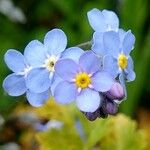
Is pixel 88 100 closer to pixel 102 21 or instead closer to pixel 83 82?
pixel 83 82

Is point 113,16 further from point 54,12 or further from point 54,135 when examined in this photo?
point 54,12

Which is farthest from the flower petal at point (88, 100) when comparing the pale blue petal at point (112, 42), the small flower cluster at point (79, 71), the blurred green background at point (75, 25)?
the blurred green background at point (75, 25)

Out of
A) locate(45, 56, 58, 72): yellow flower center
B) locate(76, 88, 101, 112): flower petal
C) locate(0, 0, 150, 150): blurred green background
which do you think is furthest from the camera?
locate(0, 0, 150, 150): blurred green background

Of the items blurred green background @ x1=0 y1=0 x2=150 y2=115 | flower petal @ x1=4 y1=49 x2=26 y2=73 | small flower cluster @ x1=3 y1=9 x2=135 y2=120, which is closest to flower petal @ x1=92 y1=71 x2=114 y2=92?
small flower cluster @ x1=3 y1=9 x2=135 y2=120

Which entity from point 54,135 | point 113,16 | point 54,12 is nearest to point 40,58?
point 113,16

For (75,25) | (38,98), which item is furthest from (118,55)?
(75,25)

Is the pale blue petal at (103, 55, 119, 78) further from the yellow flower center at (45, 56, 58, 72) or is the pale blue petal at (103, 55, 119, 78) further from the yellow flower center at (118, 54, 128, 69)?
the yellow flower center at (45, 56, 58, 72)

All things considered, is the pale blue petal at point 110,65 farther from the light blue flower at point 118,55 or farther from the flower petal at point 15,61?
the flower petal at point 15,61
